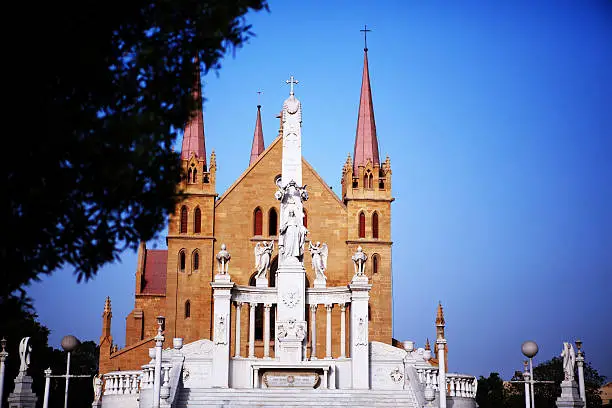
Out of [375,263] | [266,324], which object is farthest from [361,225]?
[266,324]

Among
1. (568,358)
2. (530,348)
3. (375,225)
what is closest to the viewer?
(530,348)

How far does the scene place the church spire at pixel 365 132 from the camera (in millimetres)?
52281

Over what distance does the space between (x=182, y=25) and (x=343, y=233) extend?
39.4 metres

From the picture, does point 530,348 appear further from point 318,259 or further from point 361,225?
point 361,225

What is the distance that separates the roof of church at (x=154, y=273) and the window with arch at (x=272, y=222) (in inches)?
331

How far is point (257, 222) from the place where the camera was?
50.4 m

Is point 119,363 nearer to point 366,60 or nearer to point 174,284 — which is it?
point 174,284

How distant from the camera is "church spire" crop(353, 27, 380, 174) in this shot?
5228 centimetres

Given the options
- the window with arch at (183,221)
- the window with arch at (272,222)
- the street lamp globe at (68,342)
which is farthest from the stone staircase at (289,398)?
the window with arch at (183,221)

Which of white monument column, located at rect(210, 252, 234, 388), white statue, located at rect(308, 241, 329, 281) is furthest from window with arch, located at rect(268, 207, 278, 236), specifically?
white monument column, located at rect(210, 252, 234, 388)

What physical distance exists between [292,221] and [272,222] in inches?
710

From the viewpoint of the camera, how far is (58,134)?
34.6 feet

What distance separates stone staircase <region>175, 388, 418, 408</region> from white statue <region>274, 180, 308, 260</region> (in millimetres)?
6894

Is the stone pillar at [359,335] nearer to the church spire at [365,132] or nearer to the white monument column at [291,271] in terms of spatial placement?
the white monument column at [291,271]
